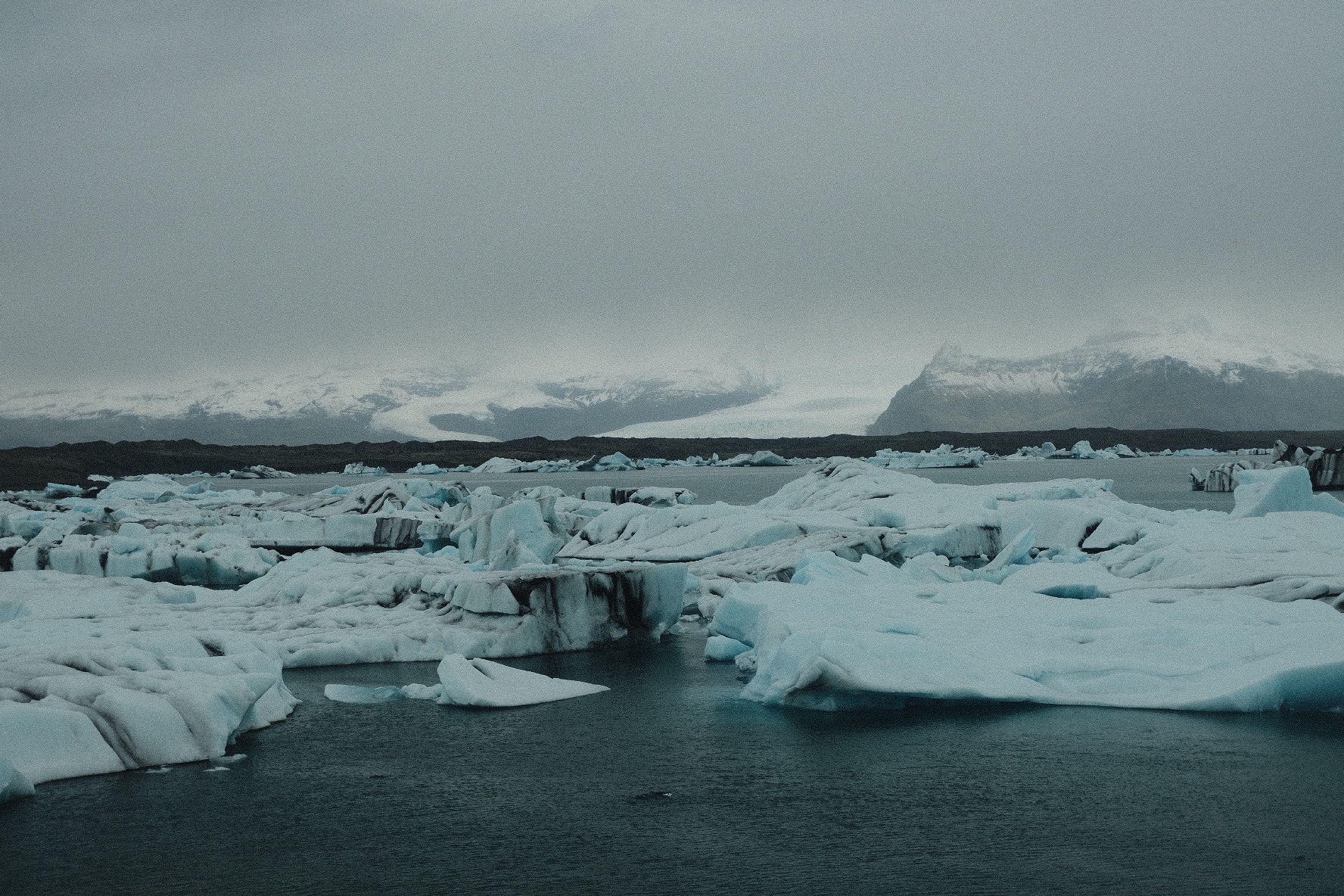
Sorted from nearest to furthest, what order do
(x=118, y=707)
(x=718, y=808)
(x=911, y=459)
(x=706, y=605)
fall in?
(x=718, y=808) < (x=118, y=707) < (x=706, y=605) < (x=911, y=459)

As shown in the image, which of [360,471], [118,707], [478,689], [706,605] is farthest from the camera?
[360,471]

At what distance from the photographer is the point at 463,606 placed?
12.4m

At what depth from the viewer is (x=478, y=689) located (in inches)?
378

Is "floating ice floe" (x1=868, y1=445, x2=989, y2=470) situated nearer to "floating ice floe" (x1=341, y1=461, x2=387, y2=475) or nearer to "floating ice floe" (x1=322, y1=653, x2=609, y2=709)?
"floating ice floe" (x1=341, y1=461, x2=387, y2=475)

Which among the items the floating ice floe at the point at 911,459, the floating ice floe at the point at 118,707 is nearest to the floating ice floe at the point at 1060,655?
the floating ice floe at the point at 118,707

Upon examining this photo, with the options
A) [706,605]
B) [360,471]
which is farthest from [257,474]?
[706,605]

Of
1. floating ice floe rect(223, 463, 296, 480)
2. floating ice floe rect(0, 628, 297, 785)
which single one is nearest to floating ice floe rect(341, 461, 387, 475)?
floating ice floe rect(223, 463, 296, 480)

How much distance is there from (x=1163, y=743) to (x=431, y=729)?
17.5ft

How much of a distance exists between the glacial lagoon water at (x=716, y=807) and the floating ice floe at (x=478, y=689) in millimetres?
270

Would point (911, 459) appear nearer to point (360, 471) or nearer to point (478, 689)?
point (360, 471)

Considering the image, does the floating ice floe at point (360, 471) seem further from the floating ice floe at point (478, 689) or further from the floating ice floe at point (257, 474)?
the floating ice floe at point (478, 689)

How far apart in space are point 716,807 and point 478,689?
140 inches

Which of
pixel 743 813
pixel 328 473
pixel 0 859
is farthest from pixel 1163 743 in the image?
pixel 328 473

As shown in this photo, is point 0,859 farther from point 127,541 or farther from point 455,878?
point 127,541
